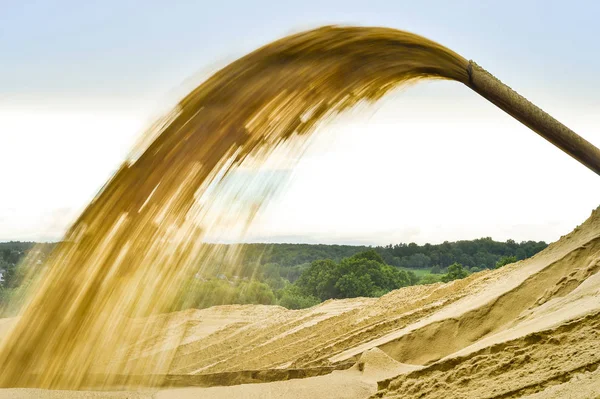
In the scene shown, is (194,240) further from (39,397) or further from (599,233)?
(599,233)

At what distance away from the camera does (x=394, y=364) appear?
17.0 ft

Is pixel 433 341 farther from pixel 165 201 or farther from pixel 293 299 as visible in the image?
pixel 293 299

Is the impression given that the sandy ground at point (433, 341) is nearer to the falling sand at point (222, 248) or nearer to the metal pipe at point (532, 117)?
A: the falling sand at point (222, 248)

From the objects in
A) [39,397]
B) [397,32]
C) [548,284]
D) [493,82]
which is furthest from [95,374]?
[548,284]

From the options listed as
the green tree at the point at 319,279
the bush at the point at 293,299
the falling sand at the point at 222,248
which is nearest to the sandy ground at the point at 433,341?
the falling sand at the point at 222,248

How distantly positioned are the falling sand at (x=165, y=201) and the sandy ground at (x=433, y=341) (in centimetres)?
33

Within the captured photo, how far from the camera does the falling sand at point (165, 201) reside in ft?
13.0

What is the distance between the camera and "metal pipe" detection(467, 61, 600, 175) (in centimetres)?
448

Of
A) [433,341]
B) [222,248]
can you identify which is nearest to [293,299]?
[433,341]

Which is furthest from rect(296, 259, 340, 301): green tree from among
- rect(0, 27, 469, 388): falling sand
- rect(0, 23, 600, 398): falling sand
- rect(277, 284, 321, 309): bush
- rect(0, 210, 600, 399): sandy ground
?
rect(0, 27, 469, 388): falling sand

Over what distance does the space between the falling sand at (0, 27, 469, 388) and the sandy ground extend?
0.33 meters

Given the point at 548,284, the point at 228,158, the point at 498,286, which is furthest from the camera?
the point at 498,286

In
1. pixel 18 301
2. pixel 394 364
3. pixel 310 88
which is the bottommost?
pixel 18 301

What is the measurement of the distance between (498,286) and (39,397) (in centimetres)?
432
